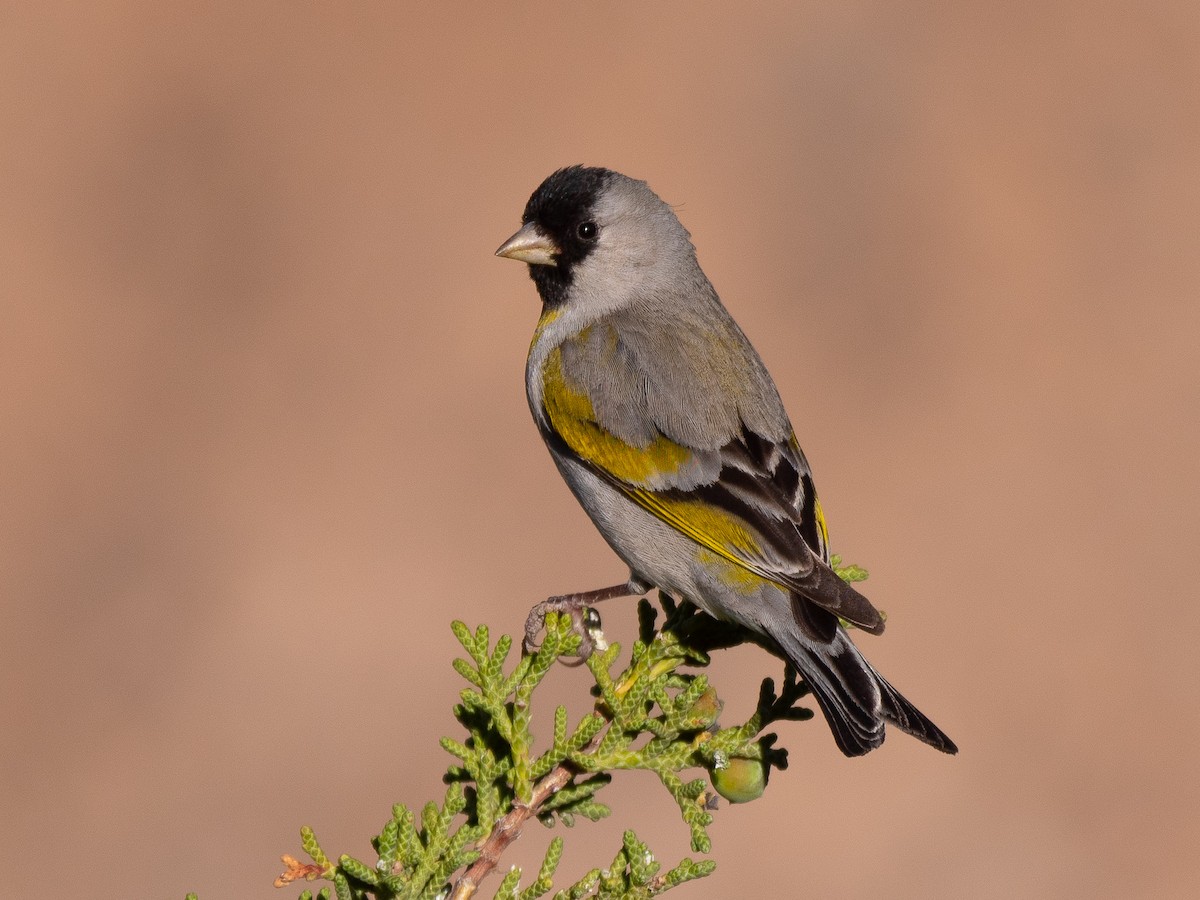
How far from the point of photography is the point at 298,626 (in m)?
9.46

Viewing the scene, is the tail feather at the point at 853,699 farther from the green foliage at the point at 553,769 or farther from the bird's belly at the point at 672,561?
the bird's belly at the point at 672,561

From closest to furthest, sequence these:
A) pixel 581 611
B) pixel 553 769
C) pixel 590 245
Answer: pixel 553 769 → pixel 581 611 → pixel 590 245

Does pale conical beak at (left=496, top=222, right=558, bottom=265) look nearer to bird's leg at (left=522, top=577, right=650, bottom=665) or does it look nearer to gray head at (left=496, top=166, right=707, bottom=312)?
gray head at (left=496, top=166, right=707, bottom=312)

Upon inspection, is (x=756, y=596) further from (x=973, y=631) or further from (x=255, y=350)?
(x=255, y=350)

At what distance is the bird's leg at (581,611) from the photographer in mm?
4503

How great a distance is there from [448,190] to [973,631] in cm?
559

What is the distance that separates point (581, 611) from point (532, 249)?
171 centimetres

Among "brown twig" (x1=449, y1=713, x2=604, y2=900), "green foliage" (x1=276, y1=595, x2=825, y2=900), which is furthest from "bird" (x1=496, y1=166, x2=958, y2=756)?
"brown twig" (x1=449, y1=713, x2=604, y2=900)

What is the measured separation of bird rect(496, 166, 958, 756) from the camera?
4312 millimetres

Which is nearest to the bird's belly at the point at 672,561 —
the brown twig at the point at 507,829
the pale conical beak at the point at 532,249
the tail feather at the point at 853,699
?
the tail feather at the point at 853,699

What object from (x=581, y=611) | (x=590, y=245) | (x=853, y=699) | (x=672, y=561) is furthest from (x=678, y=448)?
(x=590, y=245)

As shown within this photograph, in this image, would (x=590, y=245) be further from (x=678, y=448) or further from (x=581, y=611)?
(x=581, y=611)

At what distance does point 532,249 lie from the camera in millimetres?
5719

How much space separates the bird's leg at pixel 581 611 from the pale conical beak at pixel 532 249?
1430 millimetres
